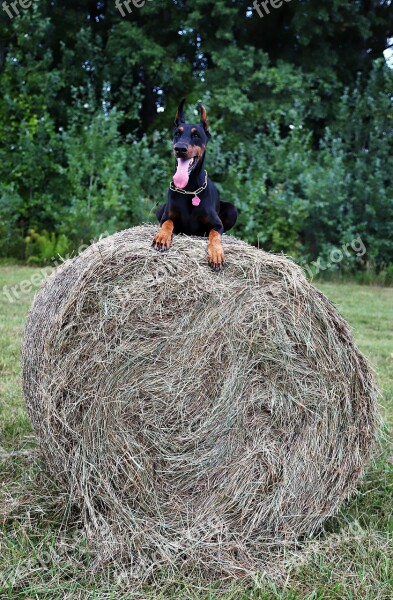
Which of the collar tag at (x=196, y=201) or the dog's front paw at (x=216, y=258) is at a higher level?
the collar tag at (x=196, y=201)

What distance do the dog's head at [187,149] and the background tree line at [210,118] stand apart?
9.36 metres

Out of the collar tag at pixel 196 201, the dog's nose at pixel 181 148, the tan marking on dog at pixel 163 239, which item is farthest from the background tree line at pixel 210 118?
the tan marking on dog at pixel 163 239

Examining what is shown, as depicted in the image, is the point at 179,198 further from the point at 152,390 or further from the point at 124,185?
the point at 124,185

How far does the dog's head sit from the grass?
2.04 m

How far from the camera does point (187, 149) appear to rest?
150 inches

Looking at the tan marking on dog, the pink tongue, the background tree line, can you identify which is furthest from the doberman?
the background tree line

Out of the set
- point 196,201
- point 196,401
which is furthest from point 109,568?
point 196,201

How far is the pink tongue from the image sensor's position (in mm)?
3854

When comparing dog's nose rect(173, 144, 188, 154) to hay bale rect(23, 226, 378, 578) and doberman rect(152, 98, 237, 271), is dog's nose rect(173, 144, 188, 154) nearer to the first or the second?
doberman rect(152, 98, 237, 271)

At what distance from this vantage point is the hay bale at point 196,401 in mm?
3152

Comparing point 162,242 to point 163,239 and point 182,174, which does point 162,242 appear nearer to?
point 163,239

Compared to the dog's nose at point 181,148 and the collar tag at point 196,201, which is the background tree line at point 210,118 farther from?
the dog's nose at point 181,148

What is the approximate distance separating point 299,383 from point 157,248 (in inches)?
43.3

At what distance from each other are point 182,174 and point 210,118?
12.4 m
